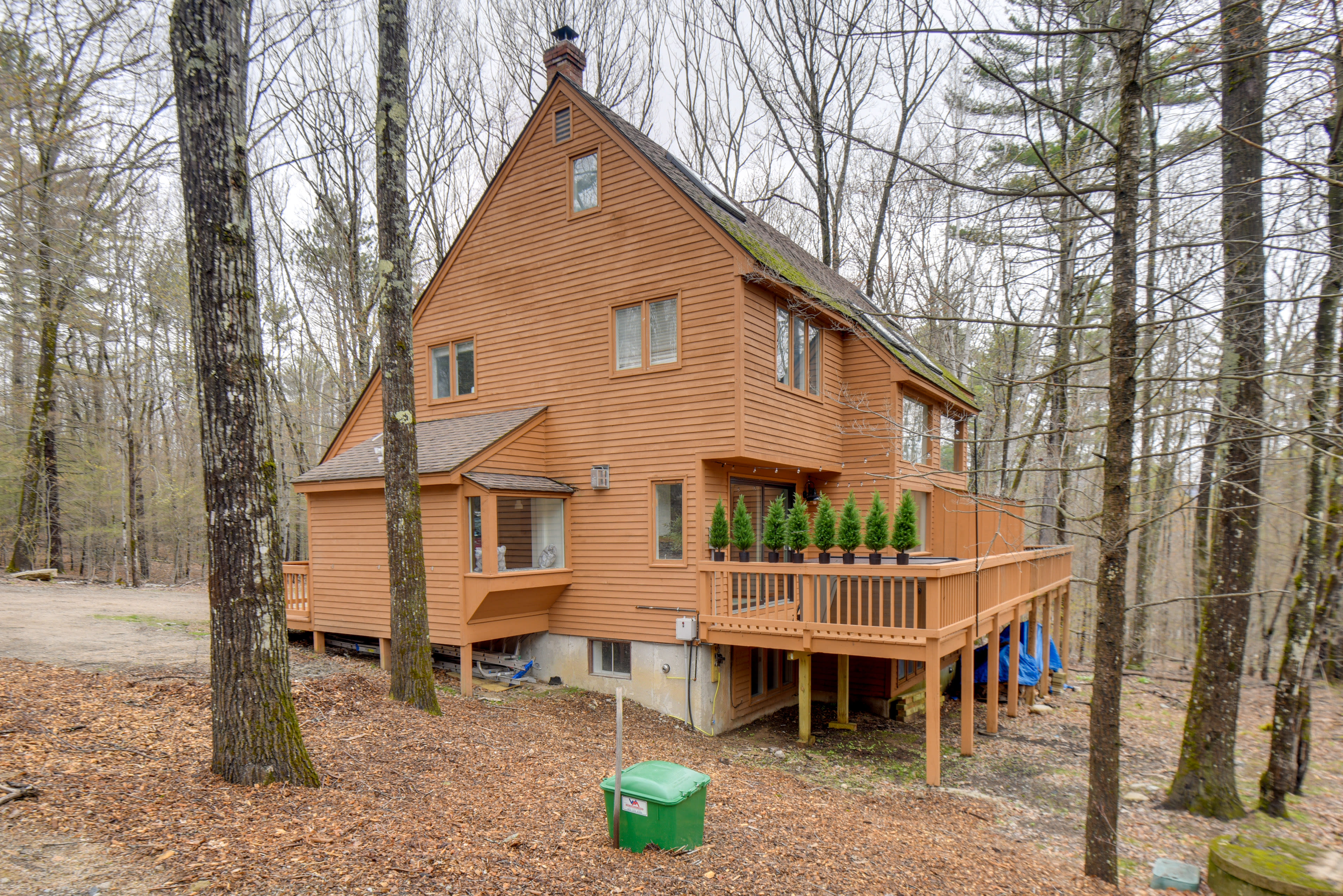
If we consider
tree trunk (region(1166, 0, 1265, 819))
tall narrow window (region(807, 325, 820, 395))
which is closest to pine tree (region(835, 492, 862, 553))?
tall narrow window (region(807, 325, 820, 395))

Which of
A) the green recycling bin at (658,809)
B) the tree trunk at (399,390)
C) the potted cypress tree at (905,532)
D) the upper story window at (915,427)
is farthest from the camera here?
the upper story window at (915,427)

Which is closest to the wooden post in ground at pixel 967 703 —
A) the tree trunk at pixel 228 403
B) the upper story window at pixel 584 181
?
the tree trunk at pixel 228 403

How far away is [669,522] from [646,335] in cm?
293

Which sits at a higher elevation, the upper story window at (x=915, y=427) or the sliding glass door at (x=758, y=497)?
the upper story window at (x=915, y=427)

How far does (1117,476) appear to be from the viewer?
225 inches

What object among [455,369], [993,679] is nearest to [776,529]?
[993,679]

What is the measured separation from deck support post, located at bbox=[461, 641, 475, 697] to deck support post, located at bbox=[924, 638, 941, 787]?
631cm

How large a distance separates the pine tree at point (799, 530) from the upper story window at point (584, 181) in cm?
602

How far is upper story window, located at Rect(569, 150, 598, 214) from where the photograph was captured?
1170 cm

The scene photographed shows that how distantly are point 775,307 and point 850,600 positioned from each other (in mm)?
4685

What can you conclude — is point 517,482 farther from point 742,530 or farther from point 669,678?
point 669,678

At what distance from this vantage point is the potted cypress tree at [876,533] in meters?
8.96

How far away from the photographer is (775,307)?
11164mm

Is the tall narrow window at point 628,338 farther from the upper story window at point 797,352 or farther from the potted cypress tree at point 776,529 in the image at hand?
the potted cypress tree at point 776,529
